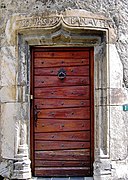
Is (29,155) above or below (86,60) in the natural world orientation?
below

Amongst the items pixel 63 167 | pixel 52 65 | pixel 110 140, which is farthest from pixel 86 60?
pixel 63 167

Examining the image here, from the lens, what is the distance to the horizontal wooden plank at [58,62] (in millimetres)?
5758

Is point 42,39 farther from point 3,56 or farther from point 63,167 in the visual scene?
point 63,167

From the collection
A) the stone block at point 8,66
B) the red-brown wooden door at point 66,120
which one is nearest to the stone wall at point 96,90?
the stone block at point 8,66

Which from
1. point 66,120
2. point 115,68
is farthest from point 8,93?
point 115,68

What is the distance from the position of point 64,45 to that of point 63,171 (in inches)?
69.6

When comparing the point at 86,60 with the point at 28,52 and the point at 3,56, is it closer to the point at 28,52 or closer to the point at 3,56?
the point at 28,52

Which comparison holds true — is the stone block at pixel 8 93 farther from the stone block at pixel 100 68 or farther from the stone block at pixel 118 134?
the stone block at pixel 118 134

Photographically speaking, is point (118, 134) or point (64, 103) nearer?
point (118, 134)

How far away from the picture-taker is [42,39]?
18.5 feet

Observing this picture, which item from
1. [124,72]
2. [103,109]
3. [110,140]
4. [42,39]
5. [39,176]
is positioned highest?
[42,39]

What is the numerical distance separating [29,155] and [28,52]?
144 cm

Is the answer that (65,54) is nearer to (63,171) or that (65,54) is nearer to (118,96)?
(118,96)

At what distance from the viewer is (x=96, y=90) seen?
565cm
